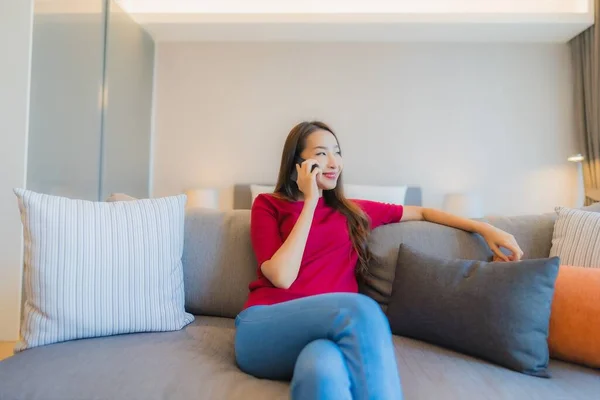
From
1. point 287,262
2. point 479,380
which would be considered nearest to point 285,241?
point 287,262

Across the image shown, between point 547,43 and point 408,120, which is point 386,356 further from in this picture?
point 547,43

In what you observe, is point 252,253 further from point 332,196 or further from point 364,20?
point 364,20

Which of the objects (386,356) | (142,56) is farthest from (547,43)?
(386,356)

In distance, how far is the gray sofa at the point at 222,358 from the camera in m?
0.93

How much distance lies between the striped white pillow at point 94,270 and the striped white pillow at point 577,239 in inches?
49.8

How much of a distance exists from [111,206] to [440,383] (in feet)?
3.48

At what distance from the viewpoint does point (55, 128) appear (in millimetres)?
2498

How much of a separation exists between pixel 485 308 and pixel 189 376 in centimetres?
80

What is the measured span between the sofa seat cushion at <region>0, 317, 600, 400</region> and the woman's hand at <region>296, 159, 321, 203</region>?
20.7 inches

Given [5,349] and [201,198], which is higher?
[201,198]

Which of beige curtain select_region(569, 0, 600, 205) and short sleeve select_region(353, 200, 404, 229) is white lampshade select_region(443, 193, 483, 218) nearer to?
beige curtain select_region(569, 0, 600, 205)

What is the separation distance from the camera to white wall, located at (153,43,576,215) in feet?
11.8

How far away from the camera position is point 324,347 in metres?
0.85

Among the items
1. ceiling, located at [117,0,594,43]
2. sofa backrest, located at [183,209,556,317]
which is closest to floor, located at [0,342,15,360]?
sofa backrest, located at [183,209,556,317]
